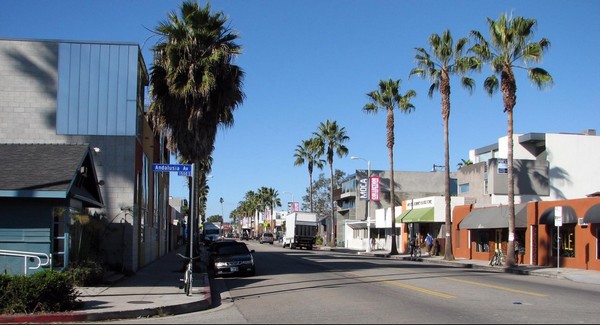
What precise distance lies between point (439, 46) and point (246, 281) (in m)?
23.3

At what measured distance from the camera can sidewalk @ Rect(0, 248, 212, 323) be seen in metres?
12.0

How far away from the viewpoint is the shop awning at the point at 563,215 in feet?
97.9

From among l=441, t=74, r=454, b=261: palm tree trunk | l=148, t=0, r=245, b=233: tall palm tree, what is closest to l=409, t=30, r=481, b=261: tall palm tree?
l=441, t=74, r=454, b=261: palm tree trunk

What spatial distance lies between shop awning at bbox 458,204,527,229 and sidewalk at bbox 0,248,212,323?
67.9 ft

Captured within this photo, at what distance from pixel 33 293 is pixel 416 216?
3993cm

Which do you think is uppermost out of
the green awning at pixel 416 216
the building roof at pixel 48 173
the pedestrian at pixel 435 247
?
the building roof at pixel 48 173

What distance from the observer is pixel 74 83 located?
2258 cm

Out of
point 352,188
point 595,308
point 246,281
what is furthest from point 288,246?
point 595,308

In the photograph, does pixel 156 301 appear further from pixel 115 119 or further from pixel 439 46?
pixel 439 46

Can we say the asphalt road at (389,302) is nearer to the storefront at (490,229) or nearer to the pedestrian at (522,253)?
the pedestrian at (522,253)

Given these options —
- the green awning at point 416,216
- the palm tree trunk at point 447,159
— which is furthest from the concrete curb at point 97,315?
the green awning at point 416,216

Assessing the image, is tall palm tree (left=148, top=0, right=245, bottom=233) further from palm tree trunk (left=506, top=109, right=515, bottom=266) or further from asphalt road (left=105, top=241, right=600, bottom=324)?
palm tree trunk (left=506, top=109, right=515, bottom=266)

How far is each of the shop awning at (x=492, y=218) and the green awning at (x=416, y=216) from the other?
523 centimetres

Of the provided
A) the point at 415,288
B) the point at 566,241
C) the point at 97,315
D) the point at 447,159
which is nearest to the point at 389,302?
the point at 415,288
